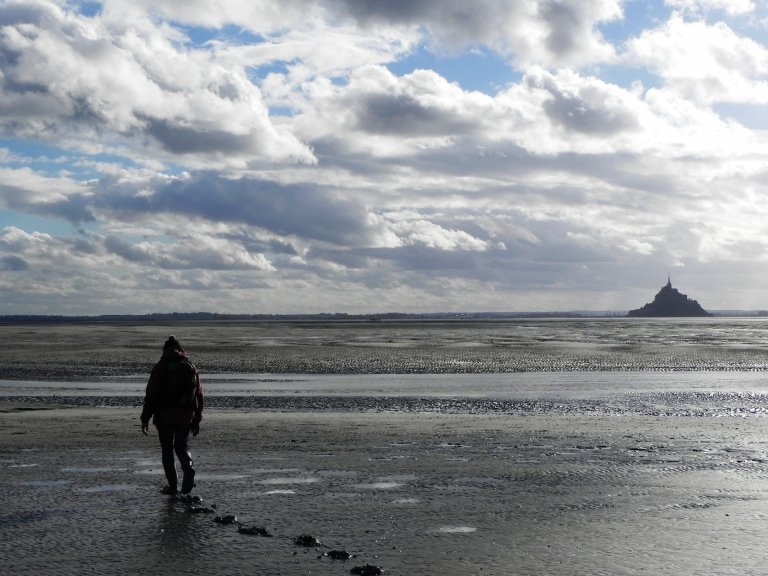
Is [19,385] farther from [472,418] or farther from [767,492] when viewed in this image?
[767,492]

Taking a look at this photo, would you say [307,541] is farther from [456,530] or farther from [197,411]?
[197,411]

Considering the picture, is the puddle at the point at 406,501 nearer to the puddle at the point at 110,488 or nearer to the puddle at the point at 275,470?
the puddle at the point at 275,470

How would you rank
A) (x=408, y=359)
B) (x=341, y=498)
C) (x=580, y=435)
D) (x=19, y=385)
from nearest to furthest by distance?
(x=341, y=498) < (x=580, y=435) < (x=19, y=385) < (x=408, y=359)

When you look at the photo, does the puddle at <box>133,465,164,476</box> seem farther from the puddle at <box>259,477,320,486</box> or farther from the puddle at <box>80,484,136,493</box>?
the puddle at <box>259,477,320,486</box>

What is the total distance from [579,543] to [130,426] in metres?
13.7

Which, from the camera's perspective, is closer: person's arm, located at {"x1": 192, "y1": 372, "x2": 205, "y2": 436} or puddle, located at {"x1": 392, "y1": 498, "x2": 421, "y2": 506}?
→ puddle, located at {"x1": 392, "y1": 498, "x2": 421, "y2": 506}

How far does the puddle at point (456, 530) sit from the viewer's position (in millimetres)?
9875

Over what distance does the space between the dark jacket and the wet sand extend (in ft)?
3.59

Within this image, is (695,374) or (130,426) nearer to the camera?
(130,426)

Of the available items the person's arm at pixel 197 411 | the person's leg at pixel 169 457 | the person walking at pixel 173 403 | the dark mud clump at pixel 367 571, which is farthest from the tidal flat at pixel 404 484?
the person's arm at pixel 197 411

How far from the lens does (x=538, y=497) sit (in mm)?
11758

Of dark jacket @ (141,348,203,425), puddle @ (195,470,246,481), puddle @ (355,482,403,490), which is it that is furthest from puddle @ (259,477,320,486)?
dark jacket @ (141,348,203,425)

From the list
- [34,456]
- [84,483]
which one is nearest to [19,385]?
[34,456]

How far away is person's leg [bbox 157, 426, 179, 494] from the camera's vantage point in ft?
39.5
